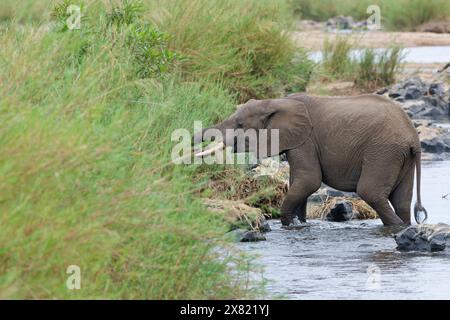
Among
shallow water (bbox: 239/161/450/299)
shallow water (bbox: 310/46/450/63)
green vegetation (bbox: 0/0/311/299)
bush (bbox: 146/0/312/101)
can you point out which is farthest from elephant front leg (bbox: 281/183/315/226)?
shallow water (bbox: 310/46/450/63)

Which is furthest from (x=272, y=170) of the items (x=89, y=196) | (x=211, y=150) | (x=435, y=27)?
(x=435, y=27)

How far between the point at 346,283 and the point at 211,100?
400 centimetres

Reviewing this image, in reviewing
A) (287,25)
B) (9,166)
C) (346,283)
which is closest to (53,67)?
(346,283)

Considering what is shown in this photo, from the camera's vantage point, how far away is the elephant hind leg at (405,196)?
37.7ft

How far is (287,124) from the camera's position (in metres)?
11.7

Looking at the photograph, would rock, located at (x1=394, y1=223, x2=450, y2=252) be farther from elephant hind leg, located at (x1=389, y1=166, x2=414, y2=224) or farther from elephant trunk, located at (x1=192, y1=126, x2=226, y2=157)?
elephant trunk, located at (x1=192, y1=126, x2=226, y2=157)

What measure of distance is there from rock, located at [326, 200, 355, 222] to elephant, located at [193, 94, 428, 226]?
35 centimetres

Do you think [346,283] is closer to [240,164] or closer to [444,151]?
[240,164]

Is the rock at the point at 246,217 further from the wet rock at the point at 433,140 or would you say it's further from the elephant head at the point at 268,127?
the wet rock at the point at 433,140

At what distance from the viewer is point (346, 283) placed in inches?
346

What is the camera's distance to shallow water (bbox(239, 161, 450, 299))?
8516mm

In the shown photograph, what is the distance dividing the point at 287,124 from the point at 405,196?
52.6 inches

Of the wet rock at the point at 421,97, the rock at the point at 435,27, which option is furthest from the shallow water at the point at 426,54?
the wet rock at the point at 421,97

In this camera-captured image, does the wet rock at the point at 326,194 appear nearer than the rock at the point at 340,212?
No
